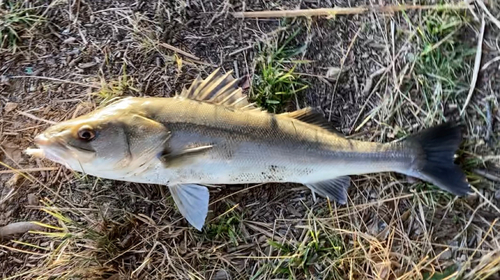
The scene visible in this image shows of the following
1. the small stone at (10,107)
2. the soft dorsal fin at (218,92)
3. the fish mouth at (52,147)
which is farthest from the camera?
the small stone at (10,107)

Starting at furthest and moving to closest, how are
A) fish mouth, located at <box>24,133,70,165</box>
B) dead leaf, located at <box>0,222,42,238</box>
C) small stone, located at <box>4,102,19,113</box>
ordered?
small stone, located at <box>4,102,19,113</box>, dead leaf, located at <box>0,222,42,238</box>, fish mouth, located at <box>24,133,70,165</box>

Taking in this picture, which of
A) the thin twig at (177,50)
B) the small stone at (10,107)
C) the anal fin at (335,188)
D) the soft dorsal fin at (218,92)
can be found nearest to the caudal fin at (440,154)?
the anal fin at (335,188)

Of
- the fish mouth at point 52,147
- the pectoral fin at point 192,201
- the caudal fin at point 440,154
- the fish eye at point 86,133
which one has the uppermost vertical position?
the caudal fin at point 440,154

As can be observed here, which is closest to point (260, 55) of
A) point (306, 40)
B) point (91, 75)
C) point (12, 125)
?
point (306, 40)

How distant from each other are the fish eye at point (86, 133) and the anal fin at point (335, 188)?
4.25 feet

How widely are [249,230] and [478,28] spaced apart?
194 centimetres

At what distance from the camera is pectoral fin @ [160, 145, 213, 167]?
2.83m

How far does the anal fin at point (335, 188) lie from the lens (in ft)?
10.2

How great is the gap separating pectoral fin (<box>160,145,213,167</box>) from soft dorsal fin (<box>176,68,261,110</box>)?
32 cm

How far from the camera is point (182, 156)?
283 centimetres

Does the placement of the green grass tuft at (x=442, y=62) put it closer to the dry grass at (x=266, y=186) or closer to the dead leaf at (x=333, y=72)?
the dry grass at (x=266, y=186)

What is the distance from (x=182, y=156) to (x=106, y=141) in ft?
1.37

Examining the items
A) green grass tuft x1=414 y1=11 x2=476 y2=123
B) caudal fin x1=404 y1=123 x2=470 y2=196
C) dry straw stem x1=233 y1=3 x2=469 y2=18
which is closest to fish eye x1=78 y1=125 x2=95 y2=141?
dry straw stem x1=233 y1=3 x2=469 y2=18

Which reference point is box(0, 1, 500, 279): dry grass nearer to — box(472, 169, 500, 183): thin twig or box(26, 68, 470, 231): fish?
box(472, 169, 500, 183): thin twig
